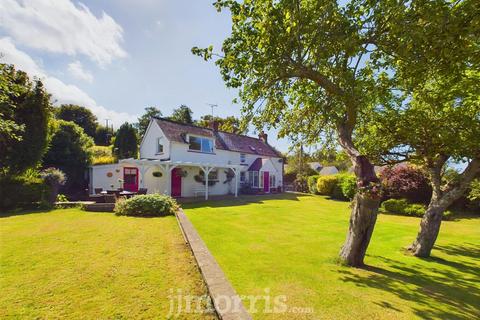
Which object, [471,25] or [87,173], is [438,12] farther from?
[87,173]

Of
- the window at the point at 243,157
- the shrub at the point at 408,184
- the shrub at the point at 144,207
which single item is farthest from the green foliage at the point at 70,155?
the shrub at the point at 408,184

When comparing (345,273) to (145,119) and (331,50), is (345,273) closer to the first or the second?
(331,50)

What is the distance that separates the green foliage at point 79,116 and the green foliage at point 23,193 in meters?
41.3

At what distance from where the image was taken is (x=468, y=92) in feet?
18.8

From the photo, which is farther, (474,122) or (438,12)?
(474,122)

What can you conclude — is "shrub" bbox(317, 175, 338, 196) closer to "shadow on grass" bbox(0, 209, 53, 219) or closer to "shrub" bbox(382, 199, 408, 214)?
"shrub" bbox(382, 199, 408, 214)

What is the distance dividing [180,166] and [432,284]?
19.8 meters

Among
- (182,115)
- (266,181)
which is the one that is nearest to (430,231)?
(266,181)

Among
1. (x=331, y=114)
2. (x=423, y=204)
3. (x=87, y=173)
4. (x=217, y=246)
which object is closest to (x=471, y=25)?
(x=331, y=114)

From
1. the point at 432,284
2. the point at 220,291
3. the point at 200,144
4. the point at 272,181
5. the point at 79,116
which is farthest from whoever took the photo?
the point at 79,116

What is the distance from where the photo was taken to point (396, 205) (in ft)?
55.0

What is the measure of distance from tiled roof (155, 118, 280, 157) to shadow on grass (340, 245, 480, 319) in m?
18.2

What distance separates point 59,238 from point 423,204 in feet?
64.2

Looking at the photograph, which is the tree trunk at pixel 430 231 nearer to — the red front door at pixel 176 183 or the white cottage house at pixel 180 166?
the white cottage house at pixel 180 166
